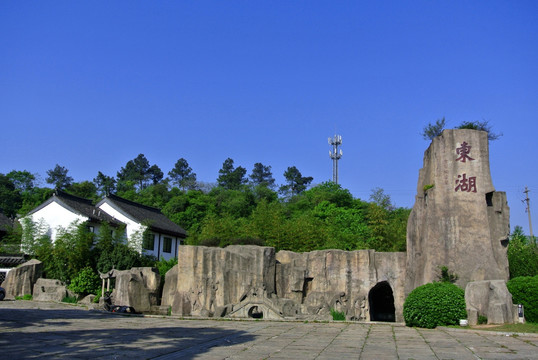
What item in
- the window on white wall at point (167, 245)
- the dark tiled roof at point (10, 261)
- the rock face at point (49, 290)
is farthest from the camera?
the window on white wall at point (167, 245)

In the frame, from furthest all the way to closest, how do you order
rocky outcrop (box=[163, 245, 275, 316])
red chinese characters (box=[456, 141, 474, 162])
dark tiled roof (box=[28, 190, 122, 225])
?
dark tiled roof (box=[28, 190, 122, 225]) → rocky outcrop (box=[163, 245, 275, 316]) → red chinese characters (box=[456, 141, 474, 162])

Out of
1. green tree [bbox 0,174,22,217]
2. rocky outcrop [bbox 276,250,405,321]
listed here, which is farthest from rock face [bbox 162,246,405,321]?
green tree [bbox 0,174,22,217]

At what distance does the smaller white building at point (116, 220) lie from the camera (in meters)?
30.8

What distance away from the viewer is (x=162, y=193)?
53.4 m

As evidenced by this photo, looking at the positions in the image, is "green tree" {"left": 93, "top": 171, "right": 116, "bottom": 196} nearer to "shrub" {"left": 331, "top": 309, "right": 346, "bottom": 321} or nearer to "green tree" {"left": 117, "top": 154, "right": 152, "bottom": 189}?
"green tree" {"left": 117, "top": 154, "right": 152, "bottom": 189}

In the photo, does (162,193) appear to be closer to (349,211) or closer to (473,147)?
(349,211)

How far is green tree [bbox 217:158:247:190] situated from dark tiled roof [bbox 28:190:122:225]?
34.8m

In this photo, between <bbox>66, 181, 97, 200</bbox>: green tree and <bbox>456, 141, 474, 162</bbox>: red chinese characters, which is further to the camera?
<bbox>66, 181, 97, 200</bbox>: green tree

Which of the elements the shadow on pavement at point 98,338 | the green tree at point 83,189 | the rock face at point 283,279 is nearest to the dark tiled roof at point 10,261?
the rock face at point 283,279

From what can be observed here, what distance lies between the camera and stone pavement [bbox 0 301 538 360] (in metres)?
8.23

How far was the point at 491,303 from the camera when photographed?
47.7ft

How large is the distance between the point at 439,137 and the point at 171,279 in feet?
45.9

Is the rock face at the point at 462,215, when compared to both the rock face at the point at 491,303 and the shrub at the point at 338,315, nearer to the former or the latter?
the rock face at the point at 491,303

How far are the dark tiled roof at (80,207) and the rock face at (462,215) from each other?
20.8m
